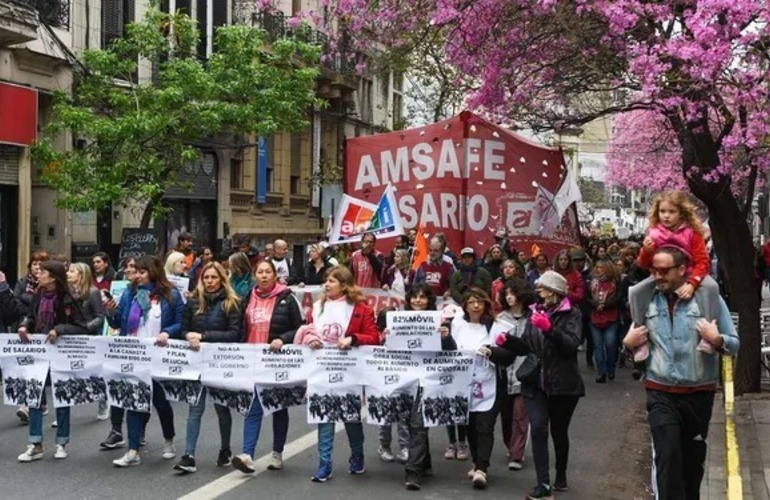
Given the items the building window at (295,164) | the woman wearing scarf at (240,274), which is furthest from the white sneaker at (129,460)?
the building window at (295,164)

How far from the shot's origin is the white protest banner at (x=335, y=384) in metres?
8.59

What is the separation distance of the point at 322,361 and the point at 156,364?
1428 millimetres

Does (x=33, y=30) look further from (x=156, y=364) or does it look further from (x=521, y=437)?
(x=521, y=437)

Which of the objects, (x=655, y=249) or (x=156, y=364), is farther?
(x=156, y=364)

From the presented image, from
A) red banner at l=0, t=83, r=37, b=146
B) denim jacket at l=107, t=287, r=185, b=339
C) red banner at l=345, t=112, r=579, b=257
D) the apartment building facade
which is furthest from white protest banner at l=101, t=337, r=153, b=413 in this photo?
red banner at l=0, t=83, r=37, b=146

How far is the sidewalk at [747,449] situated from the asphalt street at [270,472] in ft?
2.11

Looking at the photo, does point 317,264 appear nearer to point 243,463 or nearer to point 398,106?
point 243,463

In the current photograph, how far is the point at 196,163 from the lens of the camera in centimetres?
2814

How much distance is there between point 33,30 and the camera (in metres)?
20.0

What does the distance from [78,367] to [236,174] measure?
22941 millimetres

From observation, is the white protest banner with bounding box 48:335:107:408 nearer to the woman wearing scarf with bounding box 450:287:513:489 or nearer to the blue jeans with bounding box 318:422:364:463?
the blue jeans with bounding box 318:422:364:463

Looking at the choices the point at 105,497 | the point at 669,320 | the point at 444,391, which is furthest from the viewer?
the point at 444,391

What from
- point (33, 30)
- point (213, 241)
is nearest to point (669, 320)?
point (33, 30)

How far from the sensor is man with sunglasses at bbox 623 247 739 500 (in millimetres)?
6172
